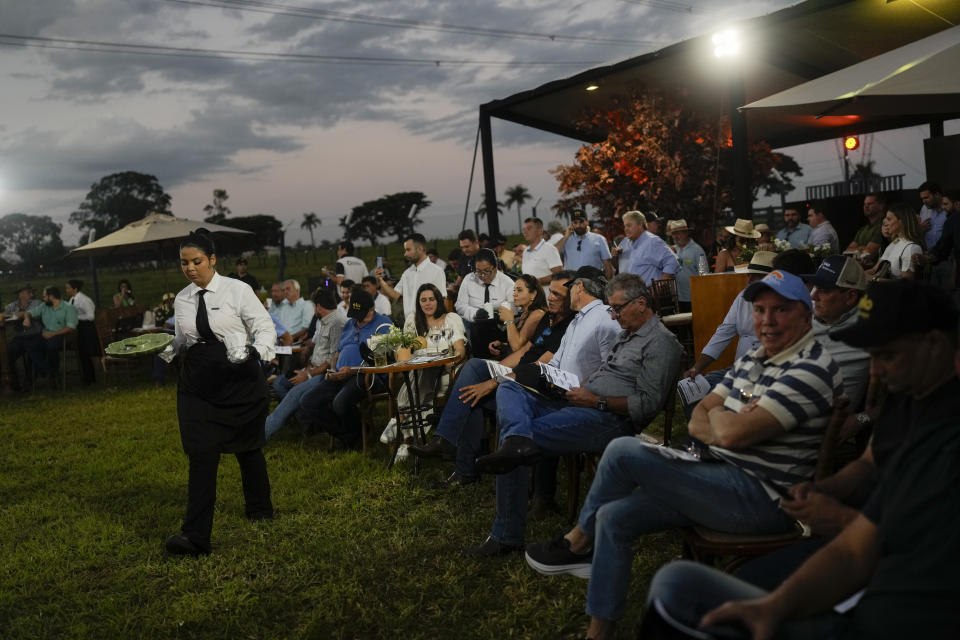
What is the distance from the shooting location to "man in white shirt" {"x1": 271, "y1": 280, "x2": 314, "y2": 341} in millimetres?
9570

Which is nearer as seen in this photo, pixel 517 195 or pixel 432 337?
pixel 432 337

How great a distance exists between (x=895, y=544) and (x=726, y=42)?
7.94 metres

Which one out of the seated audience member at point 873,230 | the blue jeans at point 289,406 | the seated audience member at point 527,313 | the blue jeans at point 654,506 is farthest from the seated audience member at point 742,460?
the seated audience member at point 873,230

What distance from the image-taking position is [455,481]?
540 centimetres

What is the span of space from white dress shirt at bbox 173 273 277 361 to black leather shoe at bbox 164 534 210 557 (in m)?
1.15

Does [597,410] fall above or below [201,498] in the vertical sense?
above

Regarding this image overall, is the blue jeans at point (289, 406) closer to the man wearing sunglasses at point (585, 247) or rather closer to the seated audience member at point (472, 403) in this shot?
the seated audience member at point (472, 403)

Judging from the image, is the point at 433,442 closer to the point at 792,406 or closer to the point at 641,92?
the point at 792,406

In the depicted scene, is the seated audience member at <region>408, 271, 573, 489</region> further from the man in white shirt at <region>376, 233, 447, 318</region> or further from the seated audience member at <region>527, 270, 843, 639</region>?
the man in white shirt at <region>376, 233, 447, 318</region>

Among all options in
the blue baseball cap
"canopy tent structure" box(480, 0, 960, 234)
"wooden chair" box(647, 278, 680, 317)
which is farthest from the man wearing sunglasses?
the blue baseball cap

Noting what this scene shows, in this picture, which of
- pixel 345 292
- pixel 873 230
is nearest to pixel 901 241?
pixel 873 230

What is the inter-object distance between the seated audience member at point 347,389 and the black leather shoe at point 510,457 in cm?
314

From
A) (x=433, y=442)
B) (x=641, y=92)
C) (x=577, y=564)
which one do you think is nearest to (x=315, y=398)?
(x=433, y=442)

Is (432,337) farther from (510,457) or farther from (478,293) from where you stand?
(510,457)
